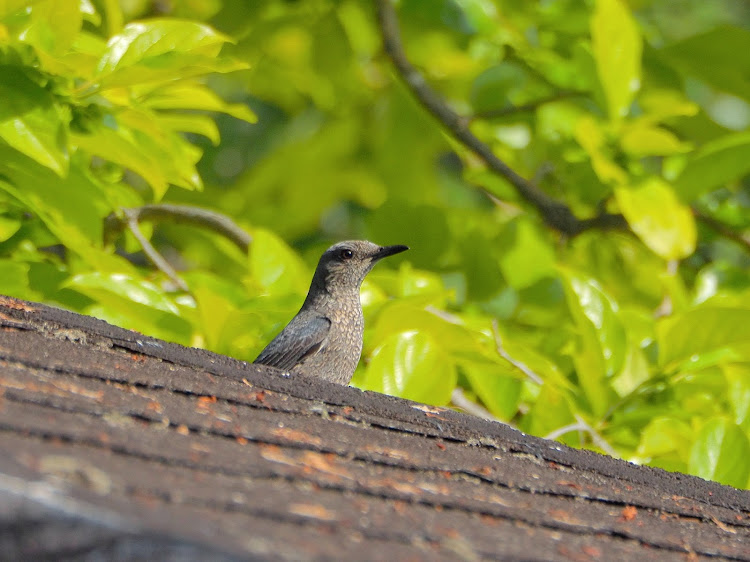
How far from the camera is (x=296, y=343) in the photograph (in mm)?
3973

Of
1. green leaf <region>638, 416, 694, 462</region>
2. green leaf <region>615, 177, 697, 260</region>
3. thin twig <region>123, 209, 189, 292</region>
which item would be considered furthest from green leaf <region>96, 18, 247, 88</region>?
green leaf <region>615, 177, 697, 260</region>

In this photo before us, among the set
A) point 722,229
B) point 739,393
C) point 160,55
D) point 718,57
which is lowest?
point 739,393

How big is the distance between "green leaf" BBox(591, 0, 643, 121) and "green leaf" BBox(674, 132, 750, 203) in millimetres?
393

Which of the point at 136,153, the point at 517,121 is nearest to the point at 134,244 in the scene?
the point at 136,153

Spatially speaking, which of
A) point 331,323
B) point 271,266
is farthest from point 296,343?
point 271,266

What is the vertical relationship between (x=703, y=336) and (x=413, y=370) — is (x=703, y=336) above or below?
above

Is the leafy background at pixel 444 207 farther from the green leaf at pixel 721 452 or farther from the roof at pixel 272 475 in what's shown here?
the roof at pixel 272 475

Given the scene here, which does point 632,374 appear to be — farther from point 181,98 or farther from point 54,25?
point 54,25

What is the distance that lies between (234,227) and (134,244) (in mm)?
413

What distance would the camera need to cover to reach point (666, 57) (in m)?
5.00

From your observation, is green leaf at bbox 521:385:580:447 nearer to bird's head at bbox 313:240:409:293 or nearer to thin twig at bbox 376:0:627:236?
bird's head at bbox 313:240:409:293

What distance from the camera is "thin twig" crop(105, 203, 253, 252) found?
396cm

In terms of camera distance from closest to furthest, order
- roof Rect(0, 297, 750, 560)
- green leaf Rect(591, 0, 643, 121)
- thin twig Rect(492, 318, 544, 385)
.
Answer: roof Rect(0, 297, 750, 560) → thin twig Rect(492, 318, 544, 385) → green leaf Rect(591, 0, 643, 121)

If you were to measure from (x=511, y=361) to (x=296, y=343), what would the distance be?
3.43 feet
